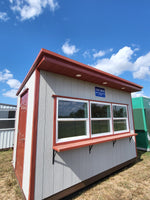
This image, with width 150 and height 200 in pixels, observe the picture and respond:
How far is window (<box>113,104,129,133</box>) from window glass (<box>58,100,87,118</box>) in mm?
1416

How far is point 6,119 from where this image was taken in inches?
215

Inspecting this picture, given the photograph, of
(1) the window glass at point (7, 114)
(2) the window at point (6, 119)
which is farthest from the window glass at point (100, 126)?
(1) the window glass at point (7, 114)

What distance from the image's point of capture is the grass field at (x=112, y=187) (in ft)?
6.26

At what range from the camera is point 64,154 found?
1.95m

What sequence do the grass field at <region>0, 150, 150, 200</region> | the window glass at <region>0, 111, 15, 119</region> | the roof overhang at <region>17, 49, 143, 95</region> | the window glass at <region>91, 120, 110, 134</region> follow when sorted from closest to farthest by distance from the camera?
1. the roof overhang at <region>17, 49, 143, 95</region>
2. the grass field at <region>0, 150, 150, 200</region>
3. the window glass at <region>91, 120, 110, 134</region>
4. the window glass at <region>0, 111, 15, 119</region>

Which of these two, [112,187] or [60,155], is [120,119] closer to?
[112,187]

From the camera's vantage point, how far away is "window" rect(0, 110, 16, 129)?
5331mm

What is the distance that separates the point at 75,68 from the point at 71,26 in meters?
4.26

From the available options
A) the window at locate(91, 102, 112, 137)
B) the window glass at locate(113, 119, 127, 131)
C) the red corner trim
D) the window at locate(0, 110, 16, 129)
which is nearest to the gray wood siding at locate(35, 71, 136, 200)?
the red corner trim

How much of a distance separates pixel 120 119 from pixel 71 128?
7.19ft

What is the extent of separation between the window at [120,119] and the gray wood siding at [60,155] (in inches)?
28.0

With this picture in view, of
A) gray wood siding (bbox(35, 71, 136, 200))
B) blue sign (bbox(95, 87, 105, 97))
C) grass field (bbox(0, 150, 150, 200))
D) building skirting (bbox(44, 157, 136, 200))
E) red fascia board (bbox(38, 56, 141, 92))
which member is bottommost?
grass field (bbox(0, 150, 150, 200))

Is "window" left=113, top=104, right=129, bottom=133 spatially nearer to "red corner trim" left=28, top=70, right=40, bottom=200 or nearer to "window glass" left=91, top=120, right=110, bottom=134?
"window glass" left=91, top=120, right=110, bottom=134

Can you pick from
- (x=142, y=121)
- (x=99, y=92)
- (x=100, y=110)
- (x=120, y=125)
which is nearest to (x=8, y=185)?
(x=100, y=110)
